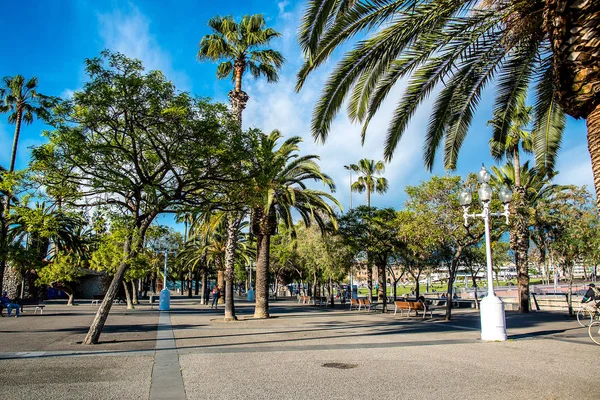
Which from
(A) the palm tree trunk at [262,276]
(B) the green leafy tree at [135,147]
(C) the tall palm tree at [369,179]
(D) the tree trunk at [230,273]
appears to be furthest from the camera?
(C) the tall palm tree at [369,179]

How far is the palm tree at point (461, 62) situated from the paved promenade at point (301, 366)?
3547 millimetres

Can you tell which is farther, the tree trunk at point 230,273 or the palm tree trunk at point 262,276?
the palm tree trunk at point 262,276

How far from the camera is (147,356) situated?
29.7ft

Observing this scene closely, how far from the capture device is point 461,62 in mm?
8234

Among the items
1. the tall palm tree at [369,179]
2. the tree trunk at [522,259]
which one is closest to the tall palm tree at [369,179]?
the tall palm tree at [369,179]

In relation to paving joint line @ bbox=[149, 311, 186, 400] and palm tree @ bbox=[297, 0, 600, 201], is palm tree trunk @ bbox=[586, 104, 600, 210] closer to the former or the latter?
palm tree @ bbox=[297, 0, 600, 201]

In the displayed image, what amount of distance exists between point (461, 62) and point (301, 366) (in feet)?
20.7

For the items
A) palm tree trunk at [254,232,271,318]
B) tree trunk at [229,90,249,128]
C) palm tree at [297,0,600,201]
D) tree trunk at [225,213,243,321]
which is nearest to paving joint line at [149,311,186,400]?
palm tree at [297,0,600,201]

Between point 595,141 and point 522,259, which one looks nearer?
point 595,141

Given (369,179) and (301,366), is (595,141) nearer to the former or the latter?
(301,366)

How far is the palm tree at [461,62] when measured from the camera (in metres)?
4.80

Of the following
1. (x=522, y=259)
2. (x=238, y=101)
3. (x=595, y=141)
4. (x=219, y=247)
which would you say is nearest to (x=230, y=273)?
(x=238, y=101)

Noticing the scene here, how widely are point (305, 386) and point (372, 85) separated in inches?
226

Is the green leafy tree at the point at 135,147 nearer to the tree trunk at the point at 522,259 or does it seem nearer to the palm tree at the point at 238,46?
the palm tree at the point at 238,46
